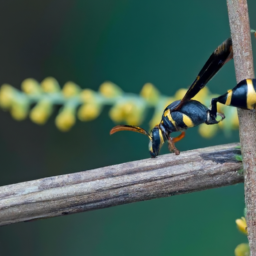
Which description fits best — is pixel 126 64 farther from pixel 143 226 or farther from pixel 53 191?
pixel 53 191

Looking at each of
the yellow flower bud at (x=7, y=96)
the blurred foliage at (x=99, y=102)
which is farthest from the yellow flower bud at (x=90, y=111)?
the yellow flower bud at (x=7, y=96)

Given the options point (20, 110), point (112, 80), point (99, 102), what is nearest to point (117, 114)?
point (99, 102)

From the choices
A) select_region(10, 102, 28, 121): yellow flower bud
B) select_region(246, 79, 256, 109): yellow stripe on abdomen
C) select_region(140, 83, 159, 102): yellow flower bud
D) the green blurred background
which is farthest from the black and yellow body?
the green blurred background

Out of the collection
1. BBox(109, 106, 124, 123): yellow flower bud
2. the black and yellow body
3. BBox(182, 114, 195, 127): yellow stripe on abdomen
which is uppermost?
BBox(109, 106, 124, 123): yellow flower bud

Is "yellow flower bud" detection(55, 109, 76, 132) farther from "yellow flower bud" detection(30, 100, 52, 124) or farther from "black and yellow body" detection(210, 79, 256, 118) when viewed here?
"black and yellow body" detection(210, 79, 256, 118)

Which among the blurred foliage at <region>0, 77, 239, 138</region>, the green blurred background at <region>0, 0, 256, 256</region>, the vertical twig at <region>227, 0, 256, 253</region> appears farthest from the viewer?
the green blurred background at <region>0, 0, 256, 256</region>

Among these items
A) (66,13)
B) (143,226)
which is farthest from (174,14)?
(143,226)

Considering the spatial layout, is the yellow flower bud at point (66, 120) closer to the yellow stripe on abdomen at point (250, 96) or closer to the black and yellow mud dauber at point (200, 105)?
the black and yellow mud dauber at point (200, 105)

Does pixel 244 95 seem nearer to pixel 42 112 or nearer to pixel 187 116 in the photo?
pixel 187 116
